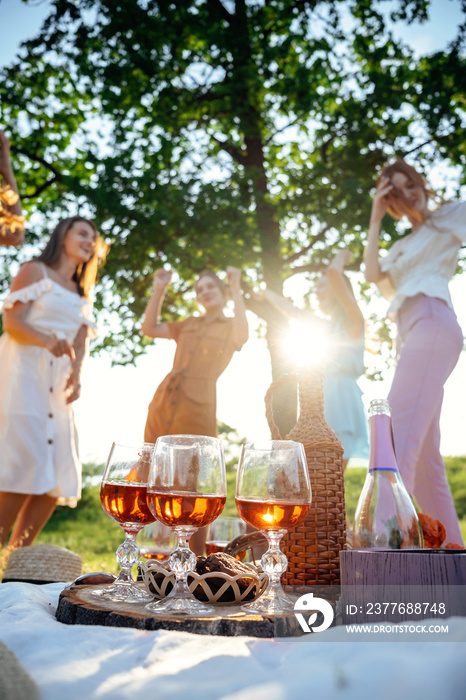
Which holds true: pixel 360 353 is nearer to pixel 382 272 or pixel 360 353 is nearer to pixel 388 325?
pixel 382 272

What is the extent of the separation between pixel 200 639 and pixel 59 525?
31.3 feet

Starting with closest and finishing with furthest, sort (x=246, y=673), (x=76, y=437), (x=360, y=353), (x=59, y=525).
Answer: (x=246, y=673) < (x=76, y=437) < (x=360, y=353) < (x=59, y=525)

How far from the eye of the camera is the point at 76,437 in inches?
161

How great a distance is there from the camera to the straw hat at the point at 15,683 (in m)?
0.60

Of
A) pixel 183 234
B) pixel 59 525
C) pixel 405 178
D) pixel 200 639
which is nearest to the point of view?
pixel 200 639

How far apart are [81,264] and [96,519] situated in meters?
6.56

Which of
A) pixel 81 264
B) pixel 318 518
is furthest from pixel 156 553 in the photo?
pixel 81 264

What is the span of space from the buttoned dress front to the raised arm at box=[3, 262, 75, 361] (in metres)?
0.97

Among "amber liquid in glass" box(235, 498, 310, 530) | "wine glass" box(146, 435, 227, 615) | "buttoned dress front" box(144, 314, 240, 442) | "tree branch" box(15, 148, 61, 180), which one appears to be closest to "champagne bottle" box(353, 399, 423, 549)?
"amber liquid in glass" box(235, 498, 310, 530)

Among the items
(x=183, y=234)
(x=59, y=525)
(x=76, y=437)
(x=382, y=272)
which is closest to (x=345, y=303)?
(x=382, y=272)

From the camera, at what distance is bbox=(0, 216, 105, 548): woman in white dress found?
3.71 metres

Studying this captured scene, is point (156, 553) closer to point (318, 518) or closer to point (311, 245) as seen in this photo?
point (318, 518)

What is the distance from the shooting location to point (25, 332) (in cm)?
385

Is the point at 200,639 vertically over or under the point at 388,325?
under
